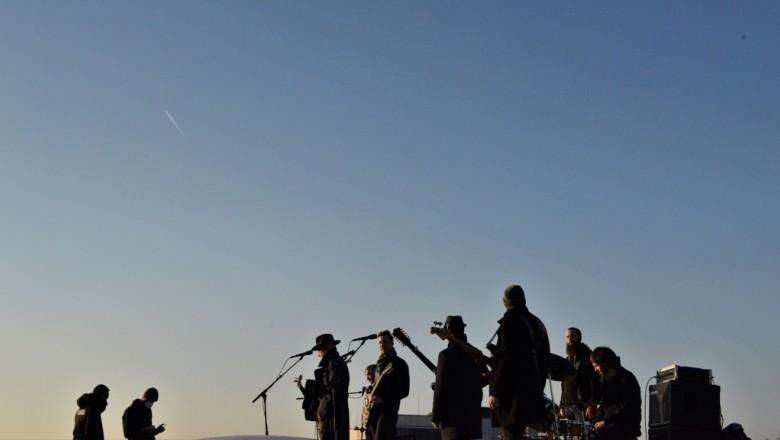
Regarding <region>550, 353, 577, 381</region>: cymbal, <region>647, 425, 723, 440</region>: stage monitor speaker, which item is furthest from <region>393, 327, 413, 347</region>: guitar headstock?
<region>647, 425, 723, 440</region>: stage monitor speaker

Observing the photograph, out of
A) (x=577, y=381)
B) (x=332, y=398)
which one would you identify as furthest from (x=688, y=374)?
(x=332, y=398)

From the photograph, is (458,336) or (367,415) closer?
(458,336)

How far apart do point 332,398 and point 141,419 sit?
15.2 ft

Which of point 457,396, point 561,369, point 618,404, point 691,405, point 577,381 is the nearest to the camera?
point 457,396

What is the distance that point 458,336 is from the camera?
10.9 m

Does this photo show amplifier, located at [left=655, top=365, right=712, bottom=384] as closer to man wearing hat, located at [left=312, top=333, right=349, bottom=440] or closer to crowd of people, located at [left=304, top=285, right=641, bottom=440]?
crowd of people, located at [left=304, top=285, right=641, bottom=440]

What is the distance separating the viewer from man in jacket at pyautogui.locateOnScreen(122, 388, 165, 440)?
52.5ft

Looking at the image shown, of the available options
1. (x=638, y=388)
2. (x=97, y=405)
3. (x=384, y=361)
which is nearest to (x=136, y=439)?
(x=97, y=405)

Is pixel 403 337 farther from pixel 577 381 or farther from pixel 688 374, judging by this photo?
pixel 688 374

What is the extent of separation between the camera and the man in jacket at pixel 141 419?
16.0m

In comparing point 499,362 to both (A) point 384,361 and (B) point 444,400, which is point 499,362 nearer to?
(B) point 444,400

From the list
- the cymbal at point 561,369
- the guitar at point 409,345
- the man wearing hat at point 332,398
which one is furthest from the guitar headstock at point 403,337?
the cymbal at point 561,369

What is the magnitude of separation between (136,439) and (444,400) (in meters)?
7.47

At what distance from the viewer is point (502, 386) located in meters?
8.82
